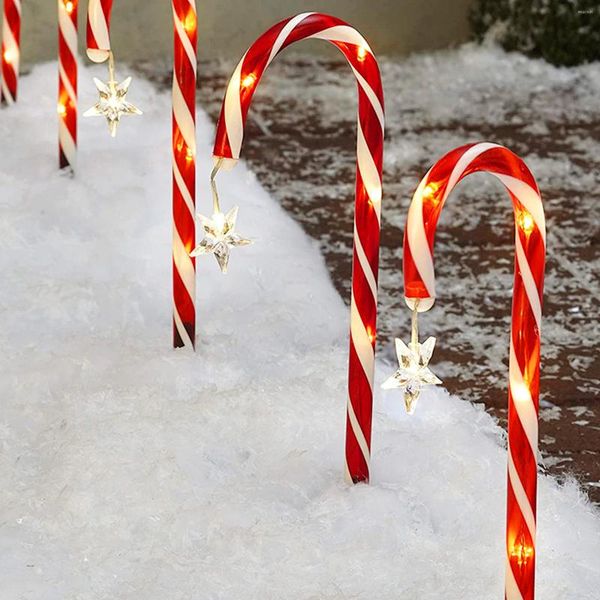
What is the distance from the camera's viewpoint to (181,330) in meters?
2.79

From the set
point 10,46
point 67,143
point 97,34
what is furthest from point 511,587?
point 10,46

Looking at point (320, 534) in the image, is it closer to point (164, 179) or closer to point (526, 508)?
point (526, 508)

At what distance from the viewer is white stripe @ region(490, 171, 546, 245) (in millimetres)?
1805

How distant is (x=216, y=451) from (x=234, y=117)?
0.61m

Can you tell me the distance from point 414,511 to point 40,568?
0.57 meters

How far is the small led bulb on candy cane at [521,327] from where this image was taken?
1.79 meters

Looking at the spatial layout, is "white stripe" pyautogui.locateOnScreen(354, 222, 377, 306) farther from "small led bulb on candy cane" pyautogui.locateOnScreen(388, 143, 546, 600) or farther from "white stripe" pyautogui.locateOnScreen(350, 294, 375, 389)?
"small led bulb on candy cane" pyautogui.locateOnScreen(388, 143, 546, 600)

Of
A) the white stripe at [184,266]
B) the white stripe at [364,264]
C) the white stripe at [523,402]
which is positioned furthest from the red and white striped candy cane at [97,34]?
the white stripe at [523,402]

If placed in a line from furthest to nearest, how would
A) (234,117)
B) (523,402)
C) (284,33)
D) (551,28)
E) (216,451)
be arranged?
(551,28) < (216,451) < (284,33) < (234,117) < (523,402)

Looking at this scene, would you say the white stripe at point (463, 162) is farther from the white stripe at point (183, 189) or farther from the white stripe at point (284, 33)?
the white stripe at point (183, 189)

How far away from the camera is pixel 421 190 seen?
5.79 ft

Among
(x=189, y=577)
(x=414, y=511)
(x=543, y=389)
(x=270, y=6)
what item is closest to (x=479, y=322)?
(x=543, y=389)

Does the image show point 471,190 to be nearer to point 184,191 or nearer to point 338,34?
point 184,191

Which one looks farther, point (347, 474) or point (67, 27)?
point (67, 27)
